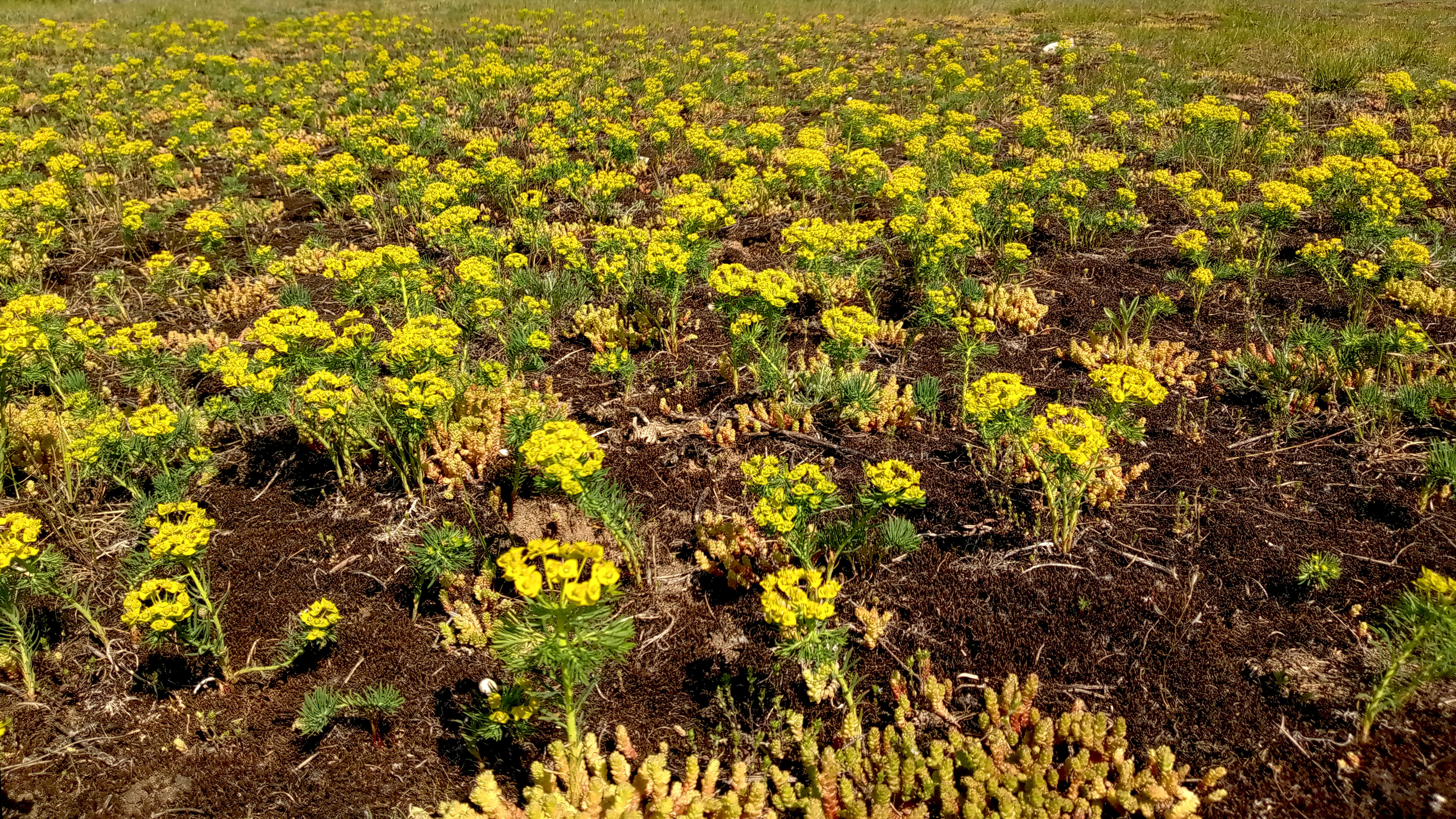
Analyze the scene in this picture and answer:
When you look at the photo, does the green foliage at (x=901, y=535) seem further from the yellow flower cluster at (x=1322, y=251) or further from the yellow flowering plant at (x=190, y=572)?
the yellow flower cluster at (x=1322, y=251)

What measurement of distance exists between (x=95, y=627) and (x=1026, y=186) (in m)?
7.89

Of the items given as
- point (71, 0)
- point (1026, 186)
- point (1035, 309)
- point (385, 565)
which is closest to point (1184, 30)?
point (1026, 186)

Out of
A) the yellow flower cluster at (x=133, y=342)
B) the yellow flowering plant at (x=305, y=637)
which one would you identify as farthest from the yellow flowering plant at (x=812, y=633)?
the yellow flower cluster at (x=133, y=342)

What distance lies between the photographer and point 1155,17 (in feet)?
65.6

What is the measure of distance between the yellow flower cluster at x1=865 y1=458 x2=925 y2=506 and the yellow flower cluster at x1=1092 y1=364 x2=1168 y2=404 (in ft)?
4.68

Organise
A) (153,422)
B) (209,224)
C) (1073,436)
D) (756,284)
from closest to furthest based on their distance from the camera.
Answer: (1073,436) → (153,422) → (756,284) → (209,224)

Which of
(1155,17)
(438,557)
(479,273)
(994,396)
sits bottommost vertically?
(438,557)

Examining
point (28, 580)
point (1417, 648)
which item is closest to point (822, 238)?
point (1417, 648)

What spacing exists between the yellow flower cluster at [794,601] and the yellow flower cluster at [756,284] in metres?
2.27

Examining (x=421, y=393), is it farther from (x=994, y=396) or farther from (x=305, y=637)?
(x=994, y=396)

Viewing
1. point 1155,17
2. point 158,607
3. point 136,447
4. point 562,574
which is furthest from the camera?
point 1155,17

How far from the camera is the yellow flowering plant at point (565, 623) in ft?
9.20

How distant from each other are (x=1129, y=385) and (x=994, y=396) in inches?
32.1

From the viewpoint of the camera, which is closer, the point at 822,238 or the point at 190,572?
the point at 190,572
